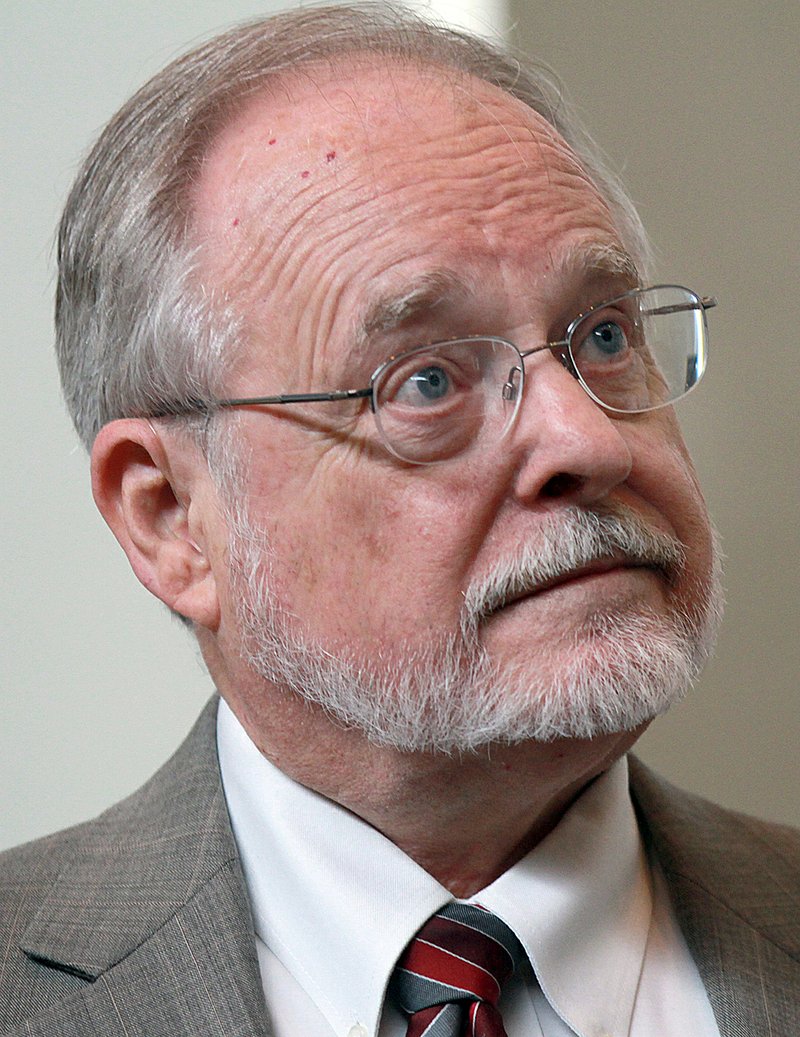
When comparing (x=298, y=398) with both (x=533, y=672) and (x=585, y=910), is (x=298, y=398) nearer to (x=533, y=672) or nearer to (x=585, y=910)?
(x=533, y=672)

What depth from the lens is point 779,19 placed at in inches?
68.3

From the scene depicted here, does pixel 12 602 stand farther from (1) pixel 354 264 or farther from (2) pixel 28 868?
(1) pixel 354 264

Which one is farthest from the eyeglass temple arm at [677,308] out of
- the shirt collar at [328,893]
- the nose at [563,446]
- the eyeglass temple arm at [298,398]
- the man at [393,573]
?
the shirt collar at [328,893]

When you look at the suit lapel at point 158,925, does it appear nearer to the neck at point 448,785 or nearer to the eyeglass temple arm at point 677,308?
the neck at point 448,785

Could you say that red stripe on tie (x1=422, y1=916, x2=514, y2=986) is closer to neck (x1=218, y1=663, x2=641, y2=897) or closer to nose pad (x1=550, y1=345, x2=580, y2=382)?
neck (x1=218, y1=663, x2=641, y2=897)

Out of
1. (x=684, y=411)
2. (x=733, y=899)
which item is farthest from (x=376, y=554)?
(x=684, y=411)

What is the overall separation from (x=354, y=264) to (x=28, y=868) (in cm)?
73

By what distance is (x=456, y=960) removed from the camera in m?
1.18

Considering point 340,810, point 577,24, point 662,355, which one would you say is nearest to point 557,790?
point 340,810

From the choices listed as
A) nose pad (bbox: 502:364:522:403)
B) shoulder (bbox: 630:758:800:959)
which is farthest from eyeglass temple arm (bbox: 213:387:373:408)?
shoulder (bbox: 630:758:800:959)

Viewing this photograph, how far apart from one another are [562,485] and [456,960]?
0.45 metres

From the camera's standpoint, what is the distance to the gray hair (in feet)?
4.29

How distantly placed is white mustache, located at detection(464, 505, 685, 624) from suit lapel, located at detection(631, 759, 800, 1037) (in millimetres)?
412

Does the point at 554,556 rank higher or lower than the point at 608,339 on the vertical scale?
lower
